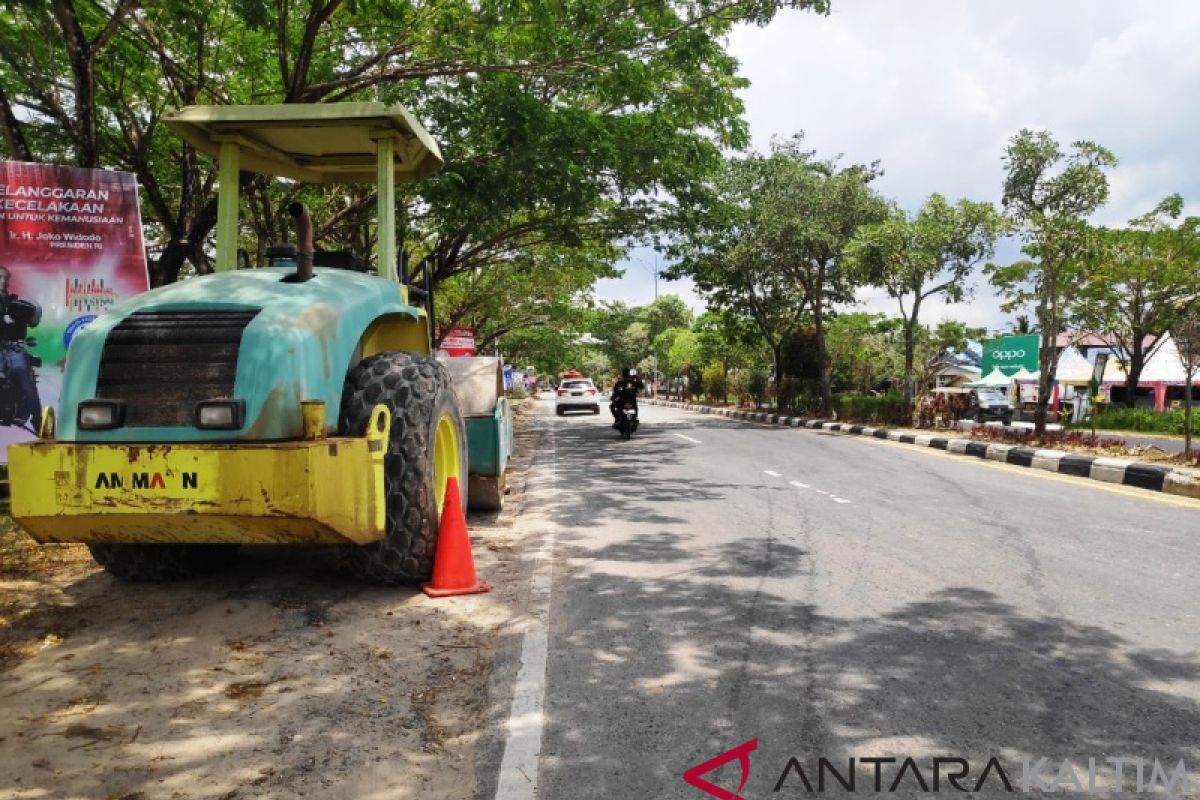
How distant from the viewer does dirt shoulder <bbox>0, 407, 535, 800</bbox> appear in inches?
102

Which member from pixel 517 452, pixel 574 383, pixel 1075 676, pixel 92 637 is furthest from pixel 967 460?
pixel 574 383

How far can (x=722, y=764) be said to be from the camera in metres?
2.67

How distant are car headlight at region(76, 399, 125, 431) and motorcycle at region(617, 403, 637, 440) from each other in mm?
13938

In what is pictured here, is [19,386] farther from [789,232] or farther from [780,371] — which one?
[780,371]

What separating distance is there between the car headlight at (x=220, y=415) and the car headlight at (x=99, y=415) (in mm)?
395

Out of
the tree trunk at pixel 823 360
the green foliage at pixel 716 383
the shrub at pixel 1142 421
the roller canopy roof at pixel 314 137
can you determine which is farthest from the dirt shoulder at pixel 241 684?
the green foliage at pixel 716 383

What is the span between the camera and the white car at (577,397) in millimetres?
32938

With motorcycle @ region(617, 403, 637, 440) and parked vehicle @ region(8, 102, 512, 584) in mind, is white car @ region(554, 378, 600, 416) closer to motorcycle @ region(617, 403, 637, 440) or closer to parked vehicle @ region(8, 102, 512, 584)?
motorcycle @ region(617, 403, 637, 440)

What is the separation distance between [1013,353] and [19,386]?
17.2m

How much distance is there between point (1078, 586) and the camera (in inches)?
190

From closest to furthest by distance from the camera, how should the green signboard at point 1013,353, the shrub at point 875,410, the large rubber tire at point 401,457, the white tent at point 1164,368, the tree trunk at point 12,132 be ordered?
the large rubber tire at point 401,457 < the tree trunk at point 12,132 < the green signboard at point 1013,353 < the shrub at point 875,410 < the white tent at point 1164,368

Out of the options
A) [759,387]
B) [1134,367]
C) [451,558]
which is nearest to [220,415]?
[451,558]

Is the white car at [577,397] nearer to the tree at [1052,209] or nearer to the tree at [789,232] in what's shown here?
the tree at [789,232]

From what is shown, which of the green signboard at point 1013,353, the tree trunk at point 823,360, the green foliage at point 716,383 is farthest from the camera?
the green foliage at point 716,383
